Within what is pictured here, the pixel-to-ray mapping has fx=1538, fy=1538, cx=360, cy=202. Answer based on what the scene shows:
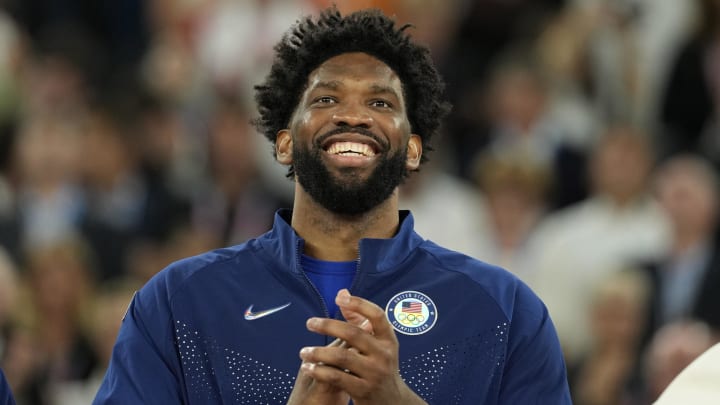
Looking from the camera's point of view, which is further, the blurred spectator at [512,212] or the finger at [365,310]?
the blurred spectator at [512,212]

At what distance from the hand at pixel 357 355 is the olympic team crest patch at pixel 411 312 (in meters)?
0.47

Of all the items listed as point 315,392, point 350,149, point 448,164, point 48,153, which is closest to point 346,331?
point 315,392

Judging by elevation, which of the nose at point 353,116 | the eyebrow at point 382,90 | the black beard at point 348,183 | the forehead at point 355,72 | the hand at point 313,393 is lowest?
the hand at point 313,393

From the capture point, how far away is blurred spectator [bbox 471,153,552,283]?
8.95 metres

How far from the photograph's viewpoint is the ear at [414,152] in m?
4.49

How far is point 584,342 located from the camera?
818cm

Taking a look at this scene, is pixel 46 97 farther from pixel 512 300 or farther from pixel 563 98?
pixel 512 300

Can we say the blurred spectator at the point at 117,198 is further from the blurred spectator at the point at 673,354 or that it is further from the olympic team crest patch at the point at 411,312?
the olympic team crest patch at the point at 411,312

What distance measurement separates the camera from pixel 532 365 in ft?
13.7

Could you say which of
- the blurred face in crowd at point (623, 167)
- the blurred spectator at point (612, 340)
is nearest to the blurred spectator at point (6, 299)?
the blurred spectator at point (612, 340)

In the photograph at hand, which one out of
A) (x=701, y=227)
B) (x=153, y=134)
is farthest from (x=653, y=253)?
(x=153, y=134)

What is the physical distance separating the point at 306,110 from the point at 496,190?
484cm

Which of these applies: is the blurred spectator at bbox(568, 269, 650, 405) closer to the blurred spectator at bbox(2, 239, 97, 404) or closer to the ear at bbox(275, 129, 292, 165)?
the blurred spectator at bbox(2, 239, 97, 404)

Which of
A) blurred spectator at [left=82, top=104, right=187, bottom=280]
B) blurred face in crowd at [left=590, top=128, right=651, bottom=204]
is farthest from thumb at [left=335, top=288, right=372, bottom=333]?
blurred spectator at [left=82, top=104, right=187, bottom=280]
